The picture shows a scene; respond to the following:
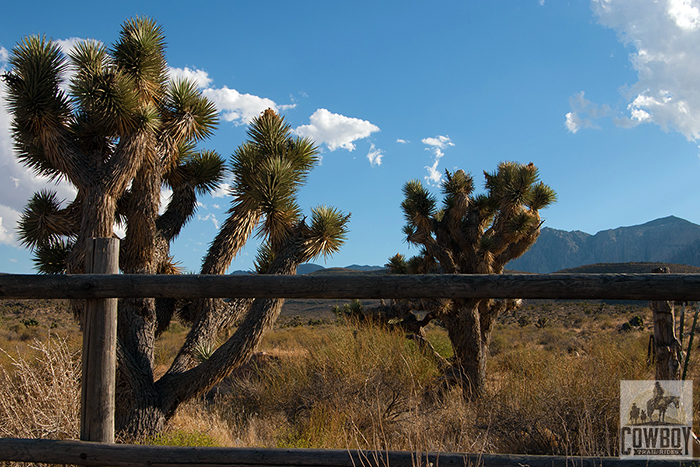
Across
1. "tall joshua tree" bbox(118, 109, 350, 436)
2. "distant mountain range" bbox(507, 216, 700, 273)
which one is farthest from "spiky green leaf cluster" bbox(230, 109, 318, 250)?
"distant mountain range" bbox(507, 216, 700, 273)

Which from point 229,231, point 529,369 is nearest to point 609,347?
point 529,369

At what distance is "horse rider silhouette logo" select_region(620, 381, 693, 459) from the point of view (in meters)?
3.77

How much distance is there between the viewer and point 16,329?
18281 mm

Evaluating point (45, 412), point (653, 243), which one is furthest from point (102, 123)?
point (653, 243)

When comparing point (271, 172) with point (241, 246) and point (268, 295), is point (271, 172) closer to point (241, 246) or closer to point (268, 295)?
point (241, 246)

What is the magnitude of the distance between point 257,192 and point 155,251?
1.85 meters

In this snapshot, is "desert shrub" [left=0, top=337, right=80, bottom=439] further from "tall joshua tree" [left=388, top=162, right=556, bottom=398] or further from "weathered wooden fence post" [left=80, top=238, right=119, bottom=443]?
"tall joshua tree" [left=388, top=162, right=556, bottom=398]

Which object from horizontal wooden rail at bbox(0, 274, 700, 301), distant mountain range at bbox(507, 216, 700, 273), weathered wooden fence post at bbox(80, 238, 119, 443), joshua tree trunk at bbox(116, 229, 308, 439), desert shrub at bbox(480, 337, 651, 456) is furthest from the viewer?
distant mountain range at bbox(507, 216, 700, 273)

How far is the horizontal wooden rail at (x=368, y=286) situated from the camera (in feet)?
8.75

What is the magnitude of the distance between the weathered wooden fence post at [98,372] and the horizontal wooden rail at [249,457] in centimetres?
20

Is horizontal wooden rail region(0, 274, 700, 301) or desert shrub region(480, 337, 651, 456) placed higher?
horizontal wooden rail region(0, 274, 700, 301)

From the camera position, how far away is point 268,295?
292 cm

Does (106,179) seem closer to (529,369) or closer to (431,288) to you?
(431,288)

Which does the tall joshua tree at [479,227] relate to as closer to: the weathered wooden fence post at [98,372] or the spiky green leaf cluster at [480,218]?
the spiky green leaf cluster at [480,218]
